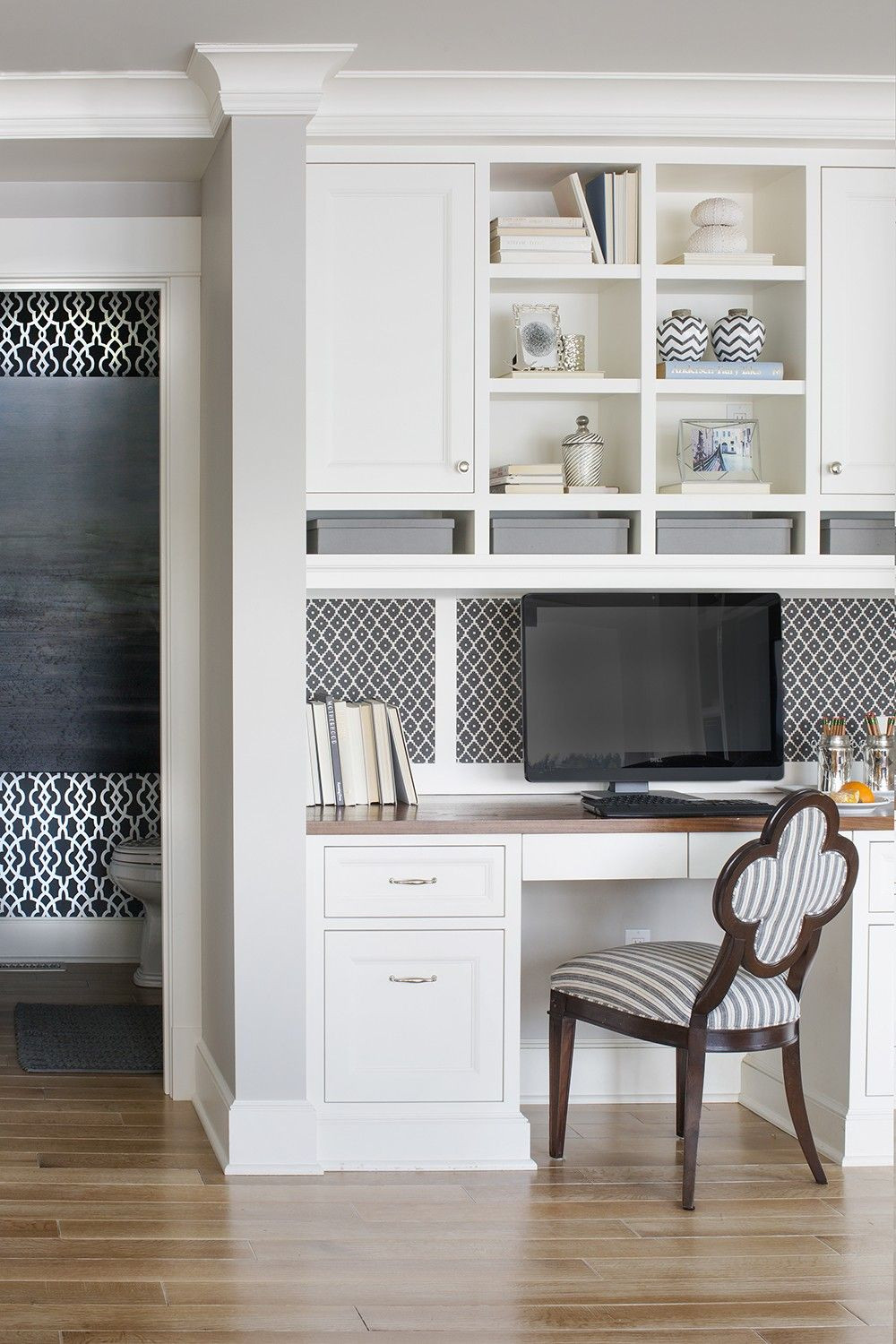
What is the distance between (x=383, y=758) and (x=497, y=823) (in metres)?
0.39

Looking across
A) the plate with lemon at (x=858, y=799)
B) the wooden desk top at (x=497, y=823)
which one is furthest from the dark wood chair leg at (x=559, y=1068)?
the plate with lemon at (x=858, y=799)

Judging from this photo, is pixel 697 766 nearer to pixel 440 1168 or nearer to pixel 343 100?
pixel 440 1168

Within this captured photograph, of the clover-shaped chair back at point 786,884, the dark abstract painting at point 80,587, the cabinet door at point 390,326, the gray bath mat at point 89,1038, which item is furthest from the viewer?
the dark abstract painting at point 80,587

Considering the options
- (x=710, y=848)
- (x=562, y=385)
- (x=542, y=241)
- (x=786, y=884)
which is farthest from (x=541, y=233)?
(x=786, y=884)

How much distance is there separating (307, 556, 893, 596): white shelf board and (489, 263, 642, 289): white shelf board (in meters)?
0.72

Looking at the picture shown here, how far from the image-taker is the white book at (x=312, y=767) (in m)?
3.57

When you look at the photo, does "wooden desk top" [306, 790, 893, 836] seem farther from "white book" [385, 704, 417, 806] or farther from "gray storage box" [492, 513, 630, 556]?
"gray storage box" [492, 513, 630, 556]

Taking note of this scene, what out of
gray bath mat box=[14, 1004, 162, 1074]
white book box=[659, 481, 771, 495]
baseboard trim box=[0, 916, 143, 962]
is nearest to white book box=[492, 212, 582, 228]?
white book box=[659, 481, 771, 495]

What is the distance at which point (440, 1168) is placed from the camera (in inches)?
133

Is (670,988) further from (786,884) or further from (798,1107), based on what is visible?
(798,1107)

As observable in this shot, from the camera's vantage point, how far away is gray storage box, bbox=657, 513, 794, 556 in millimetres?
3637

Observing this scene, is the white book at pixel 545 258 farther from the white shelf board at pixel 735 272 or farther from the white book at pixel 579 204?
the white shelf board at pixel 735 272

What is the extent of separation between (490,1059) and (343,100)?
2.36 m

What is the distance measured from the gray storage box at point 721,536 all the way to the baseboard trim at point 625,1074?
1400 mm
